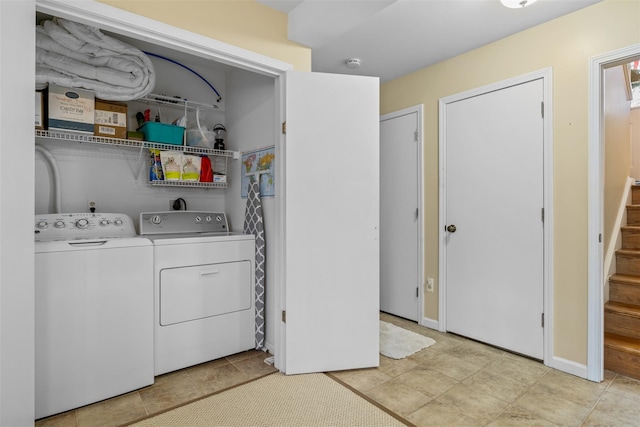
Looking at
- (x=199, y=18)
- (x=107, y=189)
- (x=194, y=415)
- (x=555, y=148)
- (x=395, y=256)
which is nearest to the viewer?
(x=194, y=415)

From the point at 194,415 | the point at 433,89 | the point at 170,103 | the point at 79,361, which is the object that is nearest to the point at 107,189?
the point at 170,103

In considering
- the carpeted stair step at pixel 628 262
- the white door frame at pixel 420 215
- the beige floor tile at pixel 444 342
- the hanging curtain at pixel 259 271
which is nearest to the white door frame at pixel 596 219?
the beige floor tile at pixel 444 342

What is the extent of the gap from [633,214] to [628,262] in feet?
2.51

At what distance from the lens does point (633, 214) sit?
3.41 metres

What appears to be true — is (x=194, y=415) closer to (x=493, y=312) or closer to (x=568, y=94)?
(x=493, y=312)

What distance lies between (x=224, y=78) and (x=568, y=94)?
108 inches

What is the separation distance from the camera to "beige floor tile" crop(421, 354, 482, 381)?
7.43ft

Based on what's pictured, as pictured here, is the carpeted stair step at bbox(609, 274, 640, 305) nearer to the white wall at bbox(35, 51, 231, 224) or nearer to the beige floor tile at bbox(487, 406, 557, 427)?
the beige floor tile at bbox(487, 406, 557, 427)

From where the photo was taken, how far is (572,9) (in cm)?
222

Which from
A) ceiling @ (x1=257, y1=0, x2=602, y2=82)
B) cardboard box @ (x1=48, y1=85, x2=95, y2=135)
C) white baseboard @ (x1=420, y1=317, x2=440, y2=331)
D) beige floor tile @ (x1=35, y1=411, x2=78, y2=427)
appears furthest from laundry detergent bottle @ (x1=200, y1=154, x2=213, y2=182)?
white baseboard @ (x1=420, y1=317, x2=440, y2=331)

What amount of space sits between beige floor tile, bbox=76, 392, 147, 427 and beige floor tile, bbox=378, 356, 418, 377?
148cm

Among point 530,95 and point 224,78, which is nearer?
point 530,95

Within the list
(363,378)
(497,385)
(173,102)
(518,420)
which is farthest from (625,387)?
(173,102)

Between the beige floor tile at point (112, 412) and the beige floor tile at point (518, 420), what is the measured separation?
6.09 ft
